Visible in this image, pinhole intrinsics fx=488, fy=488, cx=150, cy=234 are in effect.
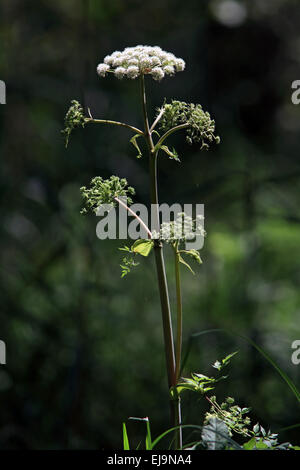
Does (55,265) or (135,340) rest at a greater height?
(55,265)

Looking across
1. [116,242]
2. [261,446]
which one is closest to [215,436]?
[261,446]

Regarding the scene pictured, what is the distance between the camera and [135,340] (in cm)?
129

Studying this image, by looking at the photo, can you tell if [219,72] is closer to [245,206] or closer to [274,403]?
[245,206]

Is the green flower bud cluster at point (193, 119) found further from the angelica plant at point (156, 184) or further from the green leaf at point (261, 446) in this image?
the green leaf at point (261, 446)

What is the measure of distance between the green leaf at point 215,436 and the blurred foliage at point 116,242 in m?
0.88

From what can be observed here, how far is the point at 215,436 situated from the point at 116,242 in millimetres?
909

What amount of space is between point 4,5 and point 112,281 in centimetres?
82

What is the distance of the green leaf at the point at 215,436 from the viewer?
0.35 meters

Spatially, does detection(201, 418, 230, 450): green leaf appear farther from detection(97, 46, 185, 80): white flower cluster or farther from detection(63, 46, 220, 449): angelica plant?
detection(97, 46, 185, 80): white flower cluster

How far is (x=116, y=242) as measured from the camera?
1245mm

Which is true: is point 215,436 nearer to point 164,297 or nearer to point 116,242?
point 164,297

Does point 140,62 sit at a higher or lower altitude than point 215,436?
higher

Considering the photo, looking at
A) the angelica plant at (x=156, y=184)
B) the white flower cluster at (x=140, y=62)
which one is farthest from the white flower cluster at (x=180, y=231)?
the white flower cluster at (x=140, y=62)

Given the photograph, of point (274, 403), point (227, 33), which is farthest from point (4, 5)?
point (274, 403)
